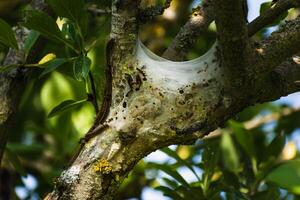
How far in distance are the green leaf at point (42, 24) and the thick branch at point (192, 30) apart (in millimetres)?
262

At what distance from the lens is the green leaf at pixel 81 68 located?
4.41 feet

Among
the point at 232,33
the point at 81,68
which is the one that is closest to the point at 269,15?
the point at 232,33

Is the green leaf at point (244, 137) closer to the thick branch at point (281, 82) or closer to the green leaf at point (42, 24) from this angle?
the thick branch at point (281, 82)

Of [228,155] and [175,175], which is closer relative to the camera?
[175,175]

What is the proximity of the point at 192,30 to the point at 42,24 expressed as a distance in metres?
0.33

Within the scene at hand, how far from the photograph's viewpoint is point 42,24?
1.42 m

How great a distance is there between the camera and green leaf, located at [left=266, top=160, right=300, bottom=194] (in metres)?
1.62

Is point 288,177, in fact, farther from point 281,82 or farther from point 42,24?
point 42,24

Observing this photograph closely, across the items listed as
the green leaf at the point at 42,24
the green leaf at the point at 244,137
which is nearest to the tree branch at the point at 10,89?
the green leaf at the point at 42,24

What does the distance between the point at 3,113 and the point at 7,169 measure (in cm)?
73

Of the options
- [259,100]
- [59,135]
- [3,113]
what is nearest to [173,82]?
[259,100]

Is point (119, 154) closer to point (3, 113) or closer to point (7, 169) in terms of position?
point (3, 113)

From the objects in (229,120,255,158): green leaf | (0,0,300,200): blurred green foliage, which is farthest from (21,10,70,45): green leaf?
(229,120,255,158): green leaf

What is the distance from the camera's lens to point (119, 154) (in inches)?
51.6
